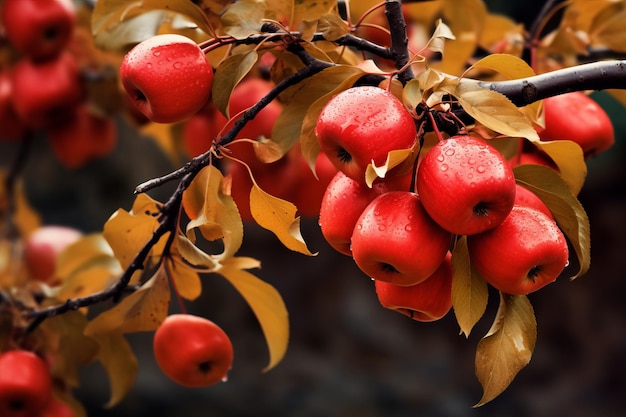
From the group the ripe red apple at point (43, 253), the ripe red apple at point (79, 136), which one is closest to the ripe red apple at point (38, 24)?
the ripe red apple at point (79, 136)

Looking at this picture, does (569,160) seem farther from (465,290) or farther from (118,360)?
(118,360)

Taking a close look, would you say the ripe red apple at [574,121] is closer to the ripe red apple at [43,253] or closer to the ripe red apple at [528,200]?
the ripe red apple at [528,200]

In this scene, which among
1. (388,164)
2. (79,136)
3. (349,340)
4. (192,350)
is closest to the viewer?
(388,164)

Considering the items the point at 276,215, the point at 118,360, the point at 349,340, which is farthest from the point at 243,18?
the point at 349,340

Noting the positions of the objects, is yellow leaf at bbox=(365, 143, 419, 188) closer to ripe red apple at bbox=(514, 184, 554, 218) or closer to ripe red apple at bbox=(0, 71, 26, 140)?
ripe red apple at bbox=(514, 184, 554, 218)

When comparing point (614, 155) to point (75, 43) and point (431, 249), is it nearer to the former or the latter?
point (75, 43)

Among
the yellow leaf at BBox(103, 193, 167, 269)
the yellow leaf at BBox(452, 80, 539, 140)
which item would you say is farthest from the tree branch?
the yellow leaf at BBox(103, 193, 167, 269)

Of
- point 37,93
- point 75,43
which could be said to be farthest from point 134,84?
point 75,43
